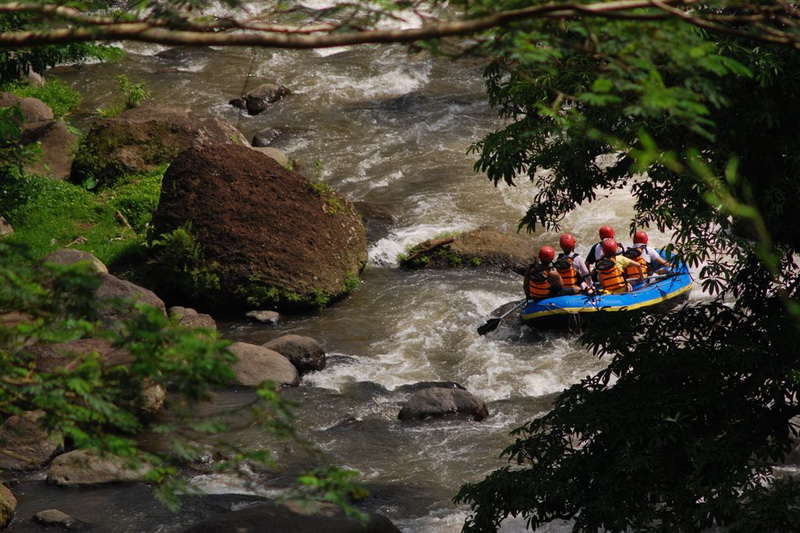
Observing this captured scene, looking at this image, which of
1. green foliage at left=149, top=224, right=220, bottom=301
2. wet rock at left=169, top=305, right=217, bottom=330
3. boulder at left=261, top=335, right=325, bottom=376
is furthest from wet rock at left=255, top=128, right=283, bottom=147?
boulder at left=261, top=335, right=325, bottom=376

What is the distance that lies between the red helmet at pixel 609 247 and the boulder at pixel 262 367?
15.0 feet

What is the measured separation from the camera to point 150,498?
7926 millimetres

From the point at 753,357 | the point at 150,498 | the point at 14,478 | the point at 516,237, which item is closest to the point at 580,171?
the point at 753,357

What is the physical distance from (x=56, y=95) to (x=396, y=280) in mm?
8996

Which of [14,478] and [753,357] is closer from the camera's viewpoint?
[753,357]

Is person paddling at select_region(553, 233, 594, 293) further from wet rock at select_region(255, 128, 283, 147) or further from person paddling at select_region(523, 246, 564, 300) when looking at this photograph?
wet rock at select_region(255, 128, 283, 147)

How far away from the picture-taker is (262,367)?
1057cm

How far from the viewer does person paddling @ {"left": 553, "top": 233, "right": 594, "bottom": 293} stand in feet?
41.7

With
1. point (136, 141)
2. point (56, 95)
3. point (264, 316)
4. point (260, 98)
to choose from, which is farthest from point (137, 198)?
point (56, 95)

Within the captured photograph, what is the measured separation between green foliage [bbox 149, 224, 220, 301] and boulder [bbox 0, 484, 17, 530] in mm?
5395

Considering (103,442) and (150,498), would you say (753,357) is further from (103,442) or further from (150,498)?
(150,498)

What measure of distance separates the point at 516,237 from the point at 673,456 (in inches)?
382

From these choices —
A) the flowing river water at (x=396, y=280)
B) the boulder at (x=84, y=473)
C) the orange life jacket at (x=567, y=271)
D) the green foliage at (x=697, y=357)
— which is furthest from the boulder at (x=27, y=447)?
the orange life jacket at (x=567, y=271)

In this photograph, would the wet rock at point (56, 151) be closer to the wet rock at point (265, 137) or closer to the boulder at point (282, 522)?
the wet rock at point (265, 137)
